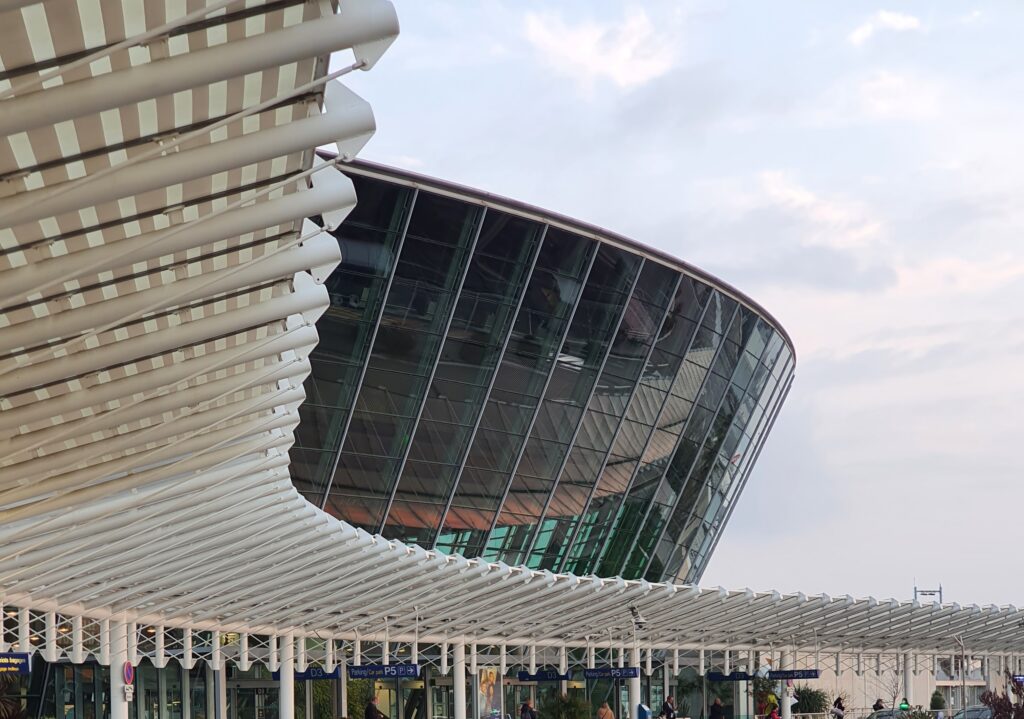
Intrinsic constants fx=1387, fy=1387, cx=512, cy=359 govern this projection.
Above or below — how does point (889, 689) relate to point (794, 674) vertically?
below

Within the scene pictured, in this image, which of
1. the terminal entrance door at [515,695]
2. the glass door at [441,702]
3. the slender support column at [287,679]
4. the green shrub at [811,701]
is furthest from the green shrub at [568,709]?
the green shrub at [811,701]

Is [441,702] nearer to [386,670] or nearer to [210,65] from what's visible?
[386,670]

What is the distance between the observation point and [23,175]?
321 inches

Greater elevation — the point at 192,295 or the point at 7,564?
the point at 192,295

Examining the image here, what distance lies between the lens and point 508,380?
130ft

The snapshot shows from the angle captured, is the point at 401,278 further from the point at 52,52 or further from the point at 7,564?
the point at 52,52

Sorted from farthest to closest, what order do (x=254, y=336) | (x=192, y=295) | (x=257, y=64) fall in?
(x=254, y=336)
(x=192, y=295)
(x=257, y=64)

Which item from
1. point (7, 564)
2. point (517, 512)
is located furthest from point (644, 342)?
point (7, 564)

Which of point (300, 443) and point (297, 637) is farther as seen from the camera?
point (300, 443)

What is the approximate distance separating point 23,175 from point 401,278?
90.3 ft

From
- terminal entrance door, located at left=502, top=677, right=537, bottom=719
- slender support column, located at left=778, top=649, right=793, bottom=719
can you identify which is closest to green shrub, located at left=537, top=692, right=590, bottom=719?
terminal entrance door, located at left=502, top=677, right=537, bottom=719

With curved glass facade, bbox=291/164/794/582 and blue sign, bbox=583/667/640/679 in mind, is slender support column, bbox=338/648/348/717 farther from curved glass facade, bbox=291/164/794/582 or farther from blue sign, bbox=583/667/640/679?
blue sign, bbox=583/667/640/679

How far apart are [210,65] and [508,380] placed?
32.8 meters

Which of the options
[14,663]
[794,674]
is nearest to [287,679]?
[14,663]
